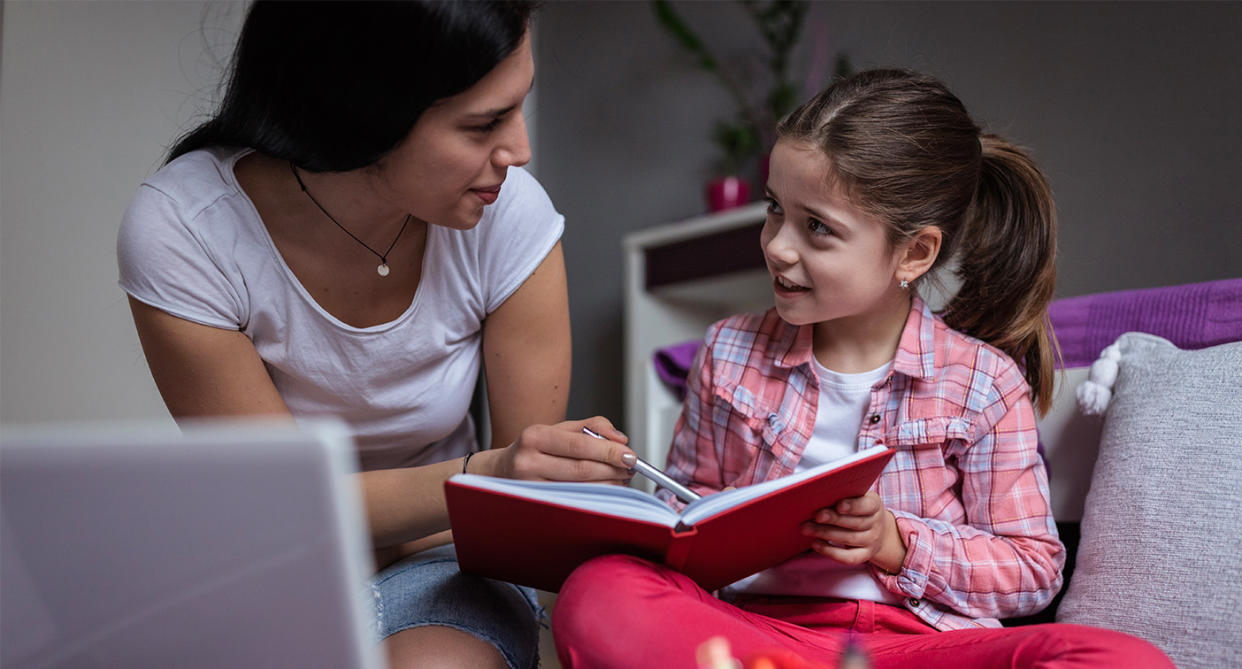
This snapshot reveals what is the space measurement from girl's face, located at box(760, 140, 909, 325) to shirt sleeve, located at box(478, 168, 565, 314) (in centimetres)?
27

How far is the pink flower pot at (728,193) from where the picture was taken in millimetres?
2369

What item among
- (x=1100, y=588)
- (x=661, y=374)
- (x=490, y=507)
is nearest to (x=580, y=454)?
(x=490, y=507)

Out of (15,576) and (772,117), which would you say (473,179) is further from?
(772,117)

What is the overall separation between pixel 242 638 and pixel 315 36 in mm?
509

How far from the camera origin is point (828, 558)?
3.29ft

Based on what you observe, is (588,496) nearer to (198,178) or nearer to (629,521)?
(629,521)

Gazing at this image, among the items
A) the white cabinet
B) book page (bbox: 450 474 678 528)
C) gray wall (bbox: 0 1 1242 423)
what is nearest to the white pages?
book page (bbox: 450 474 678 528)

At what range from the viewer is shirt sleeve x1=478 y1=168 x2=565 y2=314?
107 centimetres

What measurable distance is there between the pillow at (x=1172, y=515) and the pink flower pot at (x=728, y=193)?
1424 millimetres

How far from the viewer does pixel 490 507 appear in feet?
2.39

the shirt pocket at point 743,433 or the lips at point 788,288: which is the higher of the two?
the lips at point 788,288

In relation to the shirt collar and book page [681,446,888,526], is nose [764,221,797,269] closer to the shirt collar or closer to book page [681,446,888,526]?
the shirt collar

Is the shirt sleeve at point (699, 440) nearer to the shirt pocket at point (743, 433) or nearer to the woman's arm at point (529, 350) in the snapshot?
the shirt pocket at point (743, 433)

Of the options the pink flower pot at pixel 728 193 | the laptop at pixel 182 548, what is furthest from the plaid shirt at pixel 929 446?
the pink flower pot at pixel 728 193
